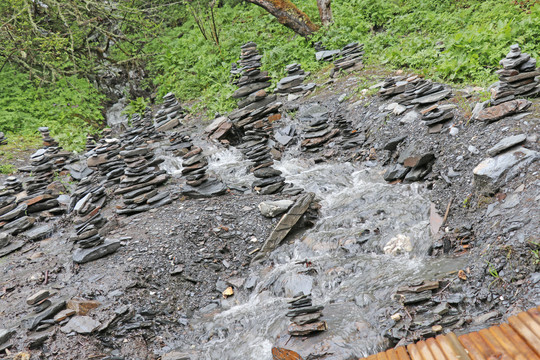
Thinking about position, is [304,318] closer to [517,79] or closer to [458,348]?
[458,348]

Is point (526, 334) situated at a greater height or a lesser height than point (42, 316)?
greater

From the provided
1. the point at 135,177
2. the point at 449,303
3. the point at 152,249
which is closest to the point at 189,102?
the point at 135,177

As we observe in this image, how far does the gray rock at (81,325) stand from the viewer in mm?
5293

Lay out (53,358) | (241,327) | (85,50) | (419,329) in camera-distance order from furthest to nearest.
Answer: (85,50), (241,327), (53,358), (419,329)

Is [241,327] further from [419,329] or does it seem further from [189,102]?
[189,102]

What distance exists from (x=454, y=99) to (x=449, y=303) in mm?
5178

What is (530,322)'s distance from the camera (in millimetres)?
2852

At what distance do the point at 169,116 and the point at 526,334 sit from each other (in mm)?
14206

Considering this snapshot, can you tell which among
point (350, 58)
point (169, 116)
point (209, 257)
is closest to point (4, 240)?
point (209, 257)

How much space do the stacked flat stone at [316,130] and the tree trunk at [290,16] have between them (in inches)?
248

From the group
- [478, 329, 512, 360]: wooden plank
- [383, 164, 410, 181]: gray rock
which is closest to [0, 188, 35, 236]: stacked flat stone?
[383, 164, 410, 181]: gray rock

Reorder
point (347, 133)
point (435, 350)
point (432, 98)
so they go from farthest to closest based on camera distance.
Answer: point (347, 133), point (432, 98), point (435, 350)

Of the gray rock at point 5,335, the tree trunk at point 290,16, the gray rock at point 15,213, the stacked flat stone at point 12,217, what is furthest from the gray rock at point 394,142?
the tree trunk at point 290,16

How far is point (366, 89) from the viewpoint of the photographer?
1117 cm
